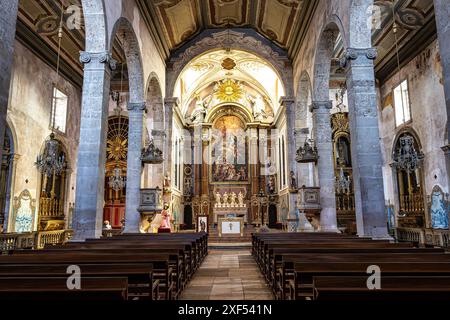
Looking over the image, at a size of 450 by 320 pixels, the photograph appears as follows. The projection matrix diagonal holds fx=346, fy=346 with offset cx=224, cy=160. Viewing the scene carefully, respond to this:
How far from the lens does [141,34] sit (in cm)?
1245

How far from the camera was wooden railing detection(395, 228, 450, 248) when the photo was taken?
9789 millimetres

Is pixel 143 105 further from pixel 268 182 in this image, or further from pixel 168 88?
pixel 268 182

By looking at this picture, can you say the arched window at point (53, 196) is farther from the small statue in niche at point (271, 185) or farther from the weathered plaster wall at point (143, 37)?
the small statue in niche at point (271, 185)

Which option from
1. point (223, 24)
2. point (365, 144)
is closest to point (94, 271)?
point (365, 144)

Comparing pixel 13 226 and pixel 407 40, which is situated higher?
pixel 407 40

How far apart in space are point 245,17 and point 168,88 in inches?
195

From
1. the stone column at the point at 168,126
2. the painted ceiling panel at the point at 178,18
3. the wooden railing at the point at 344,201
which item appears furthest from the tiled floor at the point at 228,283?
the painted ceiling panel at the point at 178,18

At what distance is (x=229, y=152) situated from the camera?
87.3 ft

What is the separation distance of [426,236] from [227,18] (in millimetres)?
12394

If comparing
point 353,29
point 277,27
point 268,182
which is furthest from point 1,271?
point 268,182

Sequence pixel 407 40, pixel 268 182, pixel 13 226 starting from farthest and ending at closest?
pixel 268 182 → pixel 407 40 → pixel 13 226

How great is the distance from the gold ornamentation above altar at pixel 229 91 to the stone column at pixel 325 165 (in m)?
12.9

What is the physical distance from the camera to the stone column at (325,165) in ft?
38.7

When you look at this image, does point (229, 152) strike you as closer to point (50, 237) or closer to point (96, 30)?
point (50, 237)
